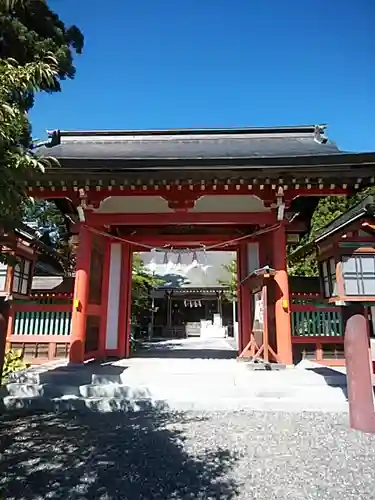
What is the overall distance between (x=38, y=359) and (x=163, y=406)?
402 centimetres

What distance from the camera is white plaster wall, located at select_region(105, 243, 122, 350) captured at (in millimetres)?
8219

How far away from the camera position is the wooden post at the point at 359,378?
3.82 m

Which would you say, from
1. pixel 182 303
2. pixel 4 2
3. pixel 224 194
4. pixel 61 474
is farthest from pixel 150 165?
pixel 182 303

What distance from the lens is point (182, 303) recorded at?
24531mm

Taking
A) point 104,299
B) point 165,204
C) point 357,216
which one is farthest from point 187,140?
point 357,216

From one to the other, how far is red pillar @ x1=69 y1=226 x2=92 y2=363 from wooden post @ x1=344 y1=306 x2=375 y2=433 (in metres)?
4.51

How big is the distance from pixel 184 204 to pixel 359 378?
175 inches

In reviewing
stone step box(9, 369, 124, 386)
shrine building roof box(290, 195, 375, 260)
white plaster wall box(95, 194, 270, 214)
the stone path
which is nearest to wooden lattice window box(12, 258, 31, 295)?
stone step box(9, 369, 124, 386)

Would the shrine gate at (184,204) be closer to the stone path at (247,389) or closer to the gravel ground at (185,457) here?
the stone path at (247,389)

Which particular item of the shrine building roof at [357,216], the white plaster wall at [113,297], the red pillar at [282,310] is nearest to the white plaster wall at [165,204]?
the red pillar at [282,310]

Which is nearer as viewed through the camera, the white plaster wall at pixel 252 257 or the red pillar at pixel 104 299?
the red pillar at pixel 104 299

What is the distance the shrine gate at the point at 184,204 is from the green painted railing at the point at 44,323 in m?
0.68

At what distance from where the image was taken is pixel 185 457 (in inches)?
122

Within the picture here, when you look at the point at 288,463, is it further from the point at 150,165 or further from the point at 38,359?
the point at 38,359
